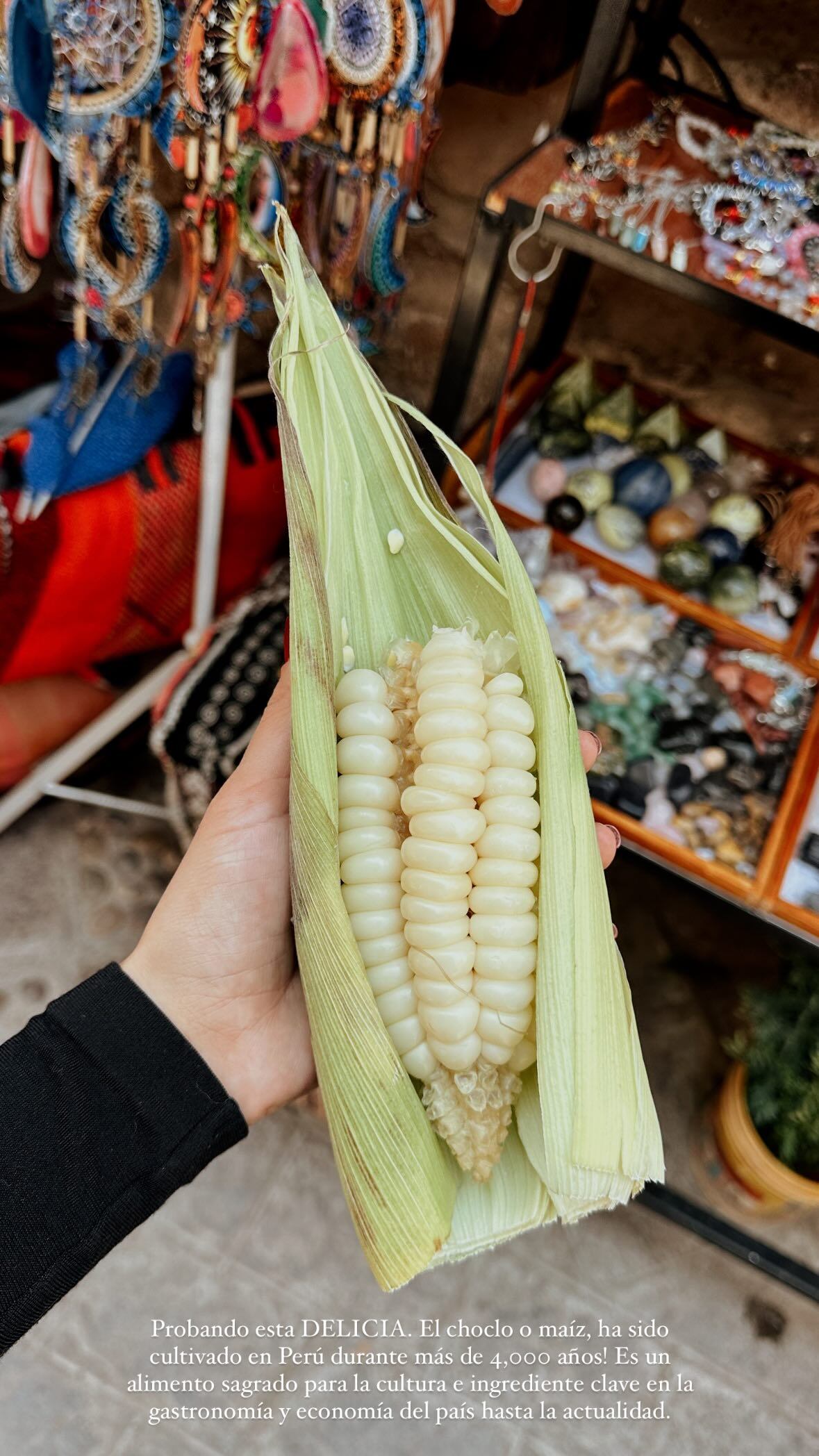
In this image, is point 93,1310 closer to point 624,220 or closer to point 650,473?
point 650,473

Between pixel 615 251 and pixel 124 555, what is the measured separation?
0.98 meters

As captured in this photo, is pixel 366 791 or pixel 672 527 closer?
pixel 366 791

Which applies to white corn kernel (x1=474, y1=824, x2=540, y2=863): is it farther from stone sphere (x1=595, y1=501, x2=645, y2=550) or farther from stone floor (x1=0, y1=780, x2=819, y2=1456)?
stone sphere (x1=595, y1=501, x2=645, y2=550)

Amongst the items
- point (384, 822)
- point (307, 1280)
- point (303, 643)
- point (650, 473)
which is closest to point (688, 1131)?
point (307, 1280)

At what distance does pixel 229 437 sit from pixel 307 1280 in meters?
1.53

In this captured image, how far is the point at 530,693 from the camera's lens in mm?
957

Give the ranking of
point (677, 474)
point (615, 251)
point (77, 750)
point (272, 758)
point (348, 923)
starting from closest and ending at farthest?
1. point (348, 923)
2. point (272, 758)
3. point (615, 251)
4. point (677, 474)
5. point (77, 750)

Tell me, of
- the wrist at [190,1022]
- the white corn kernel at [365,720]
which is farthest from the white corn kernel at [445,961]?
the wrist at [190,1022]

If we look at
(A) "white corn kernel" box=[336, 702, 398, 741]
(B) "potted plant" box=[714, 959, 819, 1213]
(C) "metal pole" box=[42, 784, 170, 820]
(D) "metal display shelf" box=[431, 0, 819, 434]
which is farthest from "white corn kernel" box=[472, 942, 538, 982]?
(C) "metal pole" box=[42, 784, 170, 820]

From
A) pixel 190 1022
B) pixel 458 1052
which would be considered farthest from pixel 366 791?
pixel 190 1022

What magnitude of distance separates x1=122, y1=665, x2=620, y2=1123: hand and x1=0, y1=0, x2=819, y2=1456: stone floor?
0.71 m

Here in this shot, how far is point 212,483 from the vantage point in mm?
1747

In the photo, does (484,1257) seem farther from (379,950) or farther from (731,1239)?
(379,950)

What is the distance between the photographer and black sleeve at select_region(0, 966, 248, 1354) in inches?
35.5
